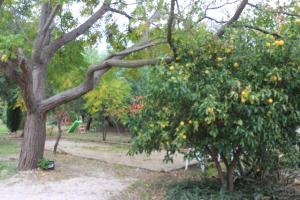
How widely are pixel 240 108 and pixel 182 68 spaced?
1.11 meters

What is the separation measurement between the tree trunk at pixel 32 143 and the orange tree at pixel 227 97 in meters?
4.04

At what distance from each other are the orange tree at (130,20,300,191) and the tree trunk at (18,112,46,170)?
404 cm

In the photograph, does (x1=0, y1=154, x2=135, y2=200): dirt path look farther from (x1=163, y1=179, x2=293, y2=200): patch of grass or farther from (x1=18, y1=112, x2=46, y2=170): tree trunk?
(x1=163, y1=179, x2=293, y2=200): patch of grass

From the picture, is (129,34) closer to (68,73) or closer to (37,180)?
(68,73)

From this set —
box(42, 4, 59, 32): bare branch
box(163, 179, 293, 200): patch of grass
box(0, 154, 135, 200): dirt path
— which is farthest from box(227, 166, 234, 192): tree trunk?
box(42, 4, 59, 32): bare branch

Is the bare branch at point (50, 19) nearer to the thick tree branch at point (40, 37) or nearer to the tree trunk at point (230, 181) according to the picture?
the thick tree branch at point (40, 37)

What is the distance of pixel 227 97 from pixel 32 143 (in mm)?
5838

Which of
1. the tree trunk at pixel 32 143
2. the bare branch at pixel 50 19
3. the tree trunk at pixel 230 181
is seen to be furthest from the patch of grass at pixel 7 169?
the tree trunk at pixel 230 181

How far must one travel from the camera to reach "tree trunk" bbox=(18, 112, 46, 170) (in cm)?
924

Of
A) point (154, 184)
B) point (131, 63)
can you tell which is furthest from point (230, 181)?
point (131, 63)

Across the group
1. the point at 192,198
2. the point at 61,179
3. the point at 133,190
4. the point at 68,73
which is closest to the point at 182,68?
the point at 192,198

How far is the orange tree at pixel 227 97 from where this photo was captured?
523cm

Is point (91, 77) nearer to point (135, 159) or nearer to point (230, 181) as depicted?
point (135, 159)

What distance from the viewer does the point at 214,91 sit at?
210 inches
